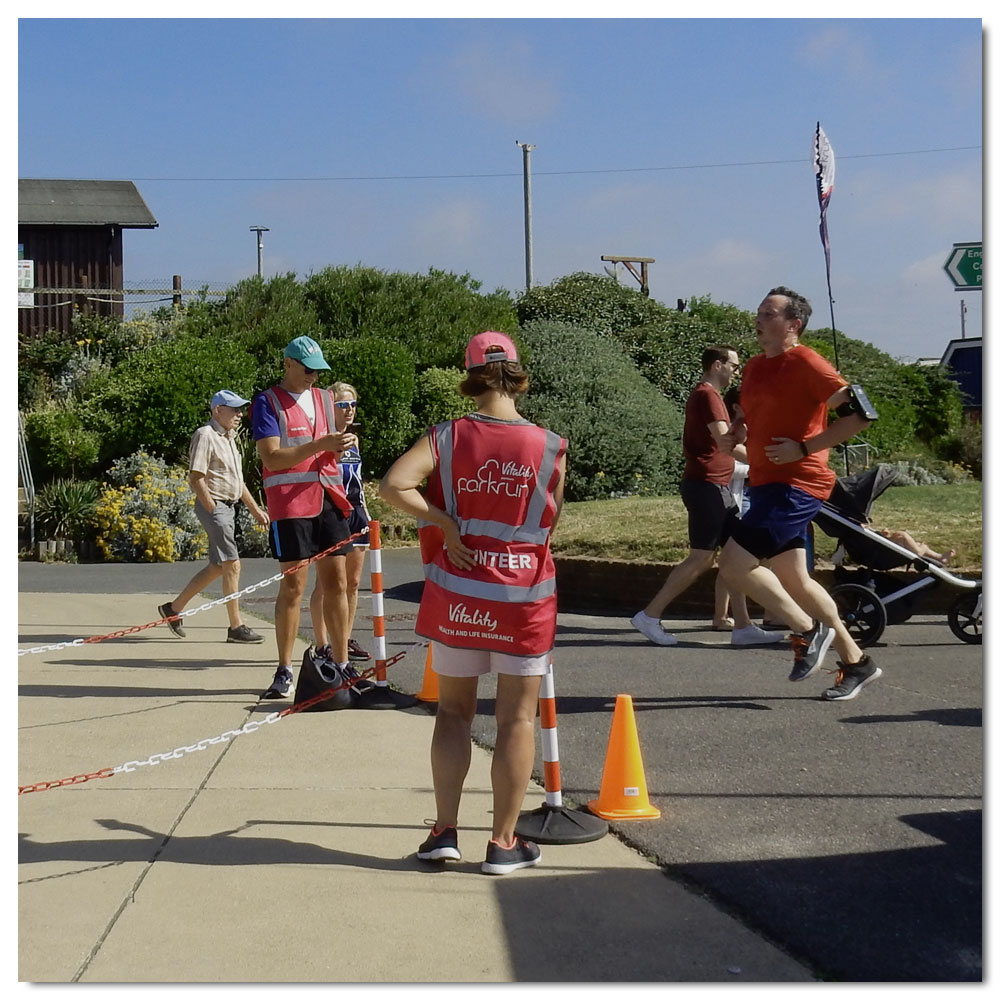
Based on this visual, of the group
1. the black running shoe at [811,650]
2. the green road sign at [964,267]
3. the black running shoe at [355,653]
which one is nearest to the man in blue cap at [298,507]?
the black running shoe at [355,653]

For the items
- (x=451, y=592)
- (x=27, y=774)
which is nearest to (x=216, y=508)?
(x=27, y=774)

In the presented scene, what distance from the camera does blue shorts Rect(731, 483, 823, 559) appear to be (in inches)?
276

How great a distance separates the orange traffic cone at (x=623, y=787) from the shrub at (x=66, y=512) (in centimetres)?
1320

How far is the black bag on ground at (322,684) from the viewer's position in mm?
7168

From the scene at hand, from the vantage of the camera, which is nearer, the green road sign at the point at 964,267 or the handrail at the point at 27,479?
the green road sign at the point at 964,267

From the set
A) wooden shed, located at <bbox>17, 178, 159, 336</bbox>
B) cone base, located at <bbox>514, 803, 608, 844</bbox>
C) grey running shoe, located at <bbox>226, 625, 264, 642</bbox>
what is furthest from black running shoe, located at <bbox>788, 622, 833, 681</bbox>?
wooden shed, located at <bbox>17, 178, 159, 336</bbox>

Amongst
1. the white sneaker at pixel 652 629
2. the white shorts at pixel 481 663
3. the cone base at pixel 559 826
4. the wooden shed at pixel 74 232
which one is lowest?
the cone base at pixel 559 826

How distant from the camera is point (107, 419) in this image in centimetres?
1917

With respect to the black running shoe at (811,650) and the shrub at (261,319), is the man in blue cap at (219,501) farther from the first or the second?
the shrub at (261,319)

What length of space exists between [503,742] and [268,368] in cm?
1750

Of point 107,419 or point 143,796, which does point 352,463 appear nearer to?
point 143,796

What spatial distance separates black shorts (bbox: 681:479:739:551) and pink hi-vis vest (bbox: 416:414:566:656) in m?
4.89

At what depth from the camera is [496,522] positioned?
4465mm

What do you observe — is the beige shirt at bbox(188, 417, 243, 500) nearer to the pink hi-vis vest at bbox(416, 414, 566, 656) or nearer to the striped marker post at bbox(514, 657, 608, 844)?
the striped marker post at bbox(514, 657, 608, 844)
